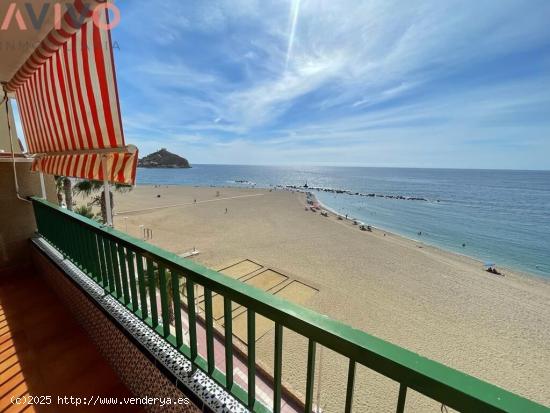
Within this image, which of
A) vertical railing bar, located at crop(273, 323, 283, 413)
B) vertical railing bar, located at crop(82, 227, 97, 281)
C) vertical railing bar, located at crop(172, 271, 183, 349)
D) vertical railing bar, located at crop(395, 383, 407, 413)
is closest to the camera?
vertical railing bar, located at crop(395, 383, 407, 413)

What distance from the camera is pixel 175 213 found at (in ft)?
84.2

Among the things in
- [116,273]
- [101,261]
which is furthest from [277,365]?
[101,261]

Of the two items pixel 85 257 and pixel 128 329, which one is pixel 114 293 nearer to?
pixel 128 329

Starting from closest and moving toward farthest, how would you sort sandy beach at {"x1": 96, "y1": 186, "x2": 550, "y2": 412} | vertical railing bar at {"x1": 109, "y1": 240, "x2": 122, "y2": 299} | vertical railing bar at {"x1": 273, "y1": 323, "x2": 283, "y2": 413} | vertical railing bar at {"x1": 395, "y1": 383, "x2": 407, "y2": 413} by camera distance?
1. vertical railing bar at {"x1": 395, "y1": 383, "x2": 407, "y2": 413}
2. vertical railing bar at {"x1": 273, "y1": 323, "x2": 283, "y2": 413}
3. vertical railing bar at {"x1": 109, "y1": 240, "x2": 122, "y2": 299}
4. sandy beach at {"x1": 96, "y1": 186, "x2": 550, "y2": 412}

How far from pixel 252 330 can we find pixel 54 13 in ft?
10.1

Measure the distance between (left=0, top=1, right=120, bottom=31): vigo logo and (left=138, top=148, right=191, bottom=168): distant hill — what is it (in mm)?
150363

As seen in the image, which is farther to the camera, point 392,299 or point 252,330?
point 392,299

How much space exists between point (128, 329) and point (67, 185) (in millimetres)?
12209

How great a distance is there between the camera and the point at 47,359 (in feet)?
7.75

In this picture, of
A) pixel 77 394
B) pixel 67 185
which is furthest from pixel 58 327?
pixel 67 185

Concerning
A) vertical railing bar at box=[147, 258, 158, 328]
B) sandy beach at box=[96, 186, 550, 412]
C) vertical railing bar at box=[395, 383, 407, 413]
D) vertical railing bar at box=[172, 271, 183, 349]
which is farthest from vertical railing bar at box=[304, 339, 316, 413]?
sandy beach at box=[96, 186, 550, 412]

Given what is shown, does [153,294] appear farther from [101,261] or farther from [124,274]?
[101,261]

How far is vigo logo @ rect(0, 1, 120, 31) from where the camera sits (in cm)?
167

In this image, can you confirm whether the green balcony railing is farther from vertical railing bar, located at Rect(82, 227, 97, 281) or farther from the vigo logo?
the vigo logo
